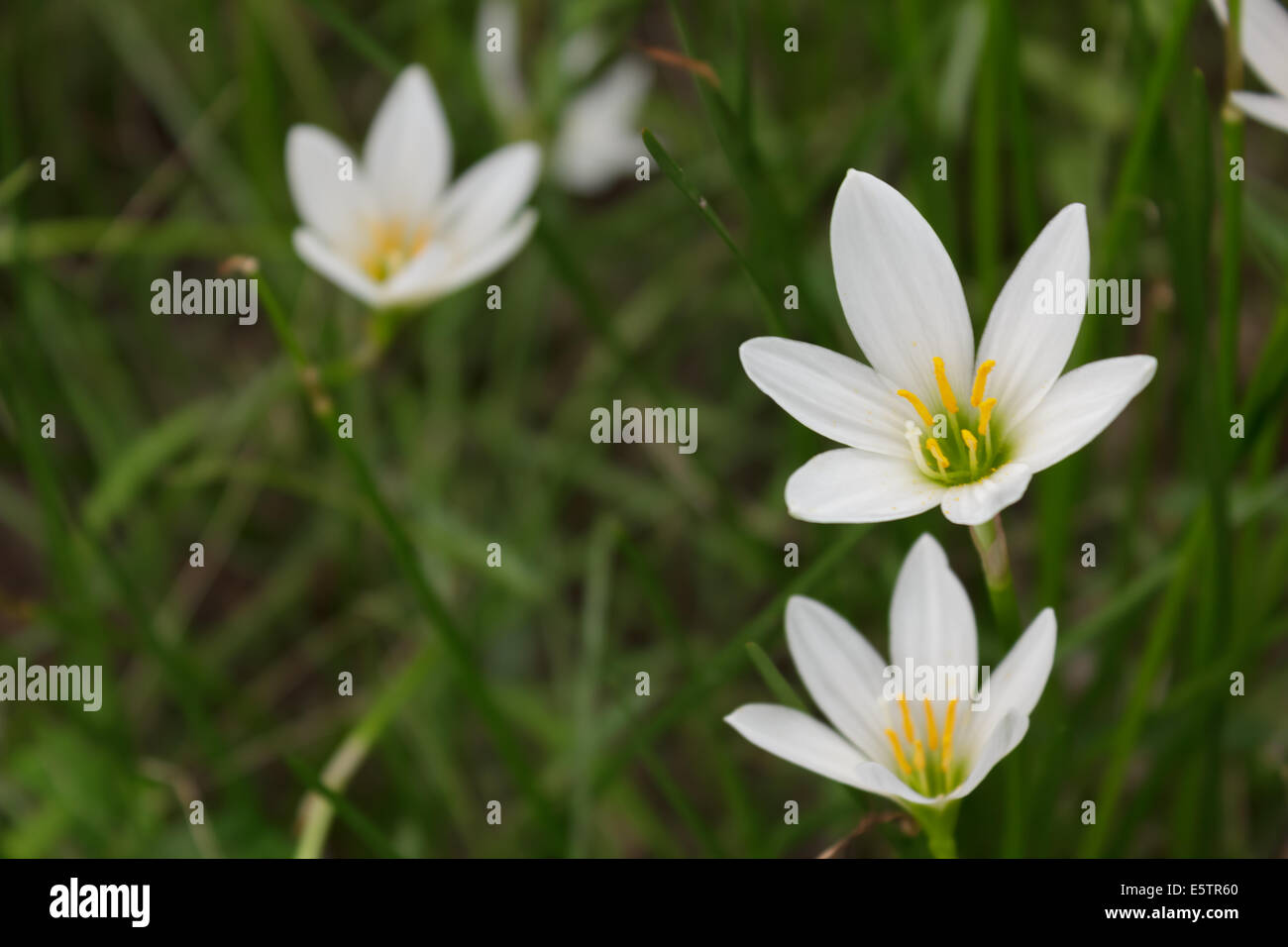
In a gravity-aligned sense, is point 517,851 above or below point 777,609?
below

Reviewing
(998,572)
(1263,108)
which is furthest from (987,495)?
(1263,108)

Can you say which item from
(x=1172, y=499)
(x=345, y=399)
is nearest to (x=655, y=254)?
(x=345, y=399)

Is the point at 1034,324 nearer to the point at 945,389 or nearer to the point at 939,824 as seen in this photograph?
the point at 945,389

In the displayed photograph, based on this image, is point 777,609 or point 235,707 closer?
point 777,609

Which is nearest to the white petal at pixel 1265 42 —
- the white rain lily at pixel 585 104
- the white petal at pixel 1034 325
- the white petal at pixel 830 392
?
the white petal at pixel 1034 325

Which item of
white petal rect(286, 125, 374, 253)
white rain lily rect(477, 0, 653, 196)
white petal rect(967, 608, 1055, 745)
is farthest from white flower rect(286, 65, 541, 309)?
white petal rect(967, 608, 1055, 745)
